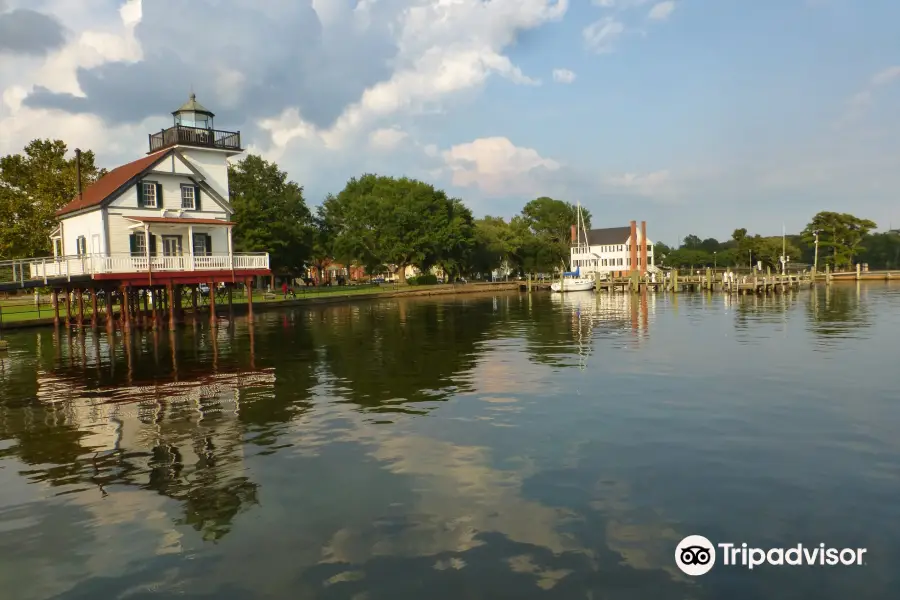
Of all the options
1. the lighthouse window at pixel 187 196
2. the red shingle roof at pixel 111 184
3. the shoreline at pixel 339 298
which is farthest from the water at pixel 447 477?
the shoreline at pixel 339 298

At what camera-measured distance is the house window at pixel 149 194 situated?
44.3 meters

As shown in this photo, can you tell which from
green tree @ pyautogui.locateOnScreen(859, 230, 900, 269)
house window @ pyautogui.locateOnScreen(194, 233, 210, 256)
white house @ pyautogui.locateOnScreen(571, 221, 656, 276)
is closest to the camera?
house window @ pyautogui.locateOnScreen(194, 233, 210, 256)

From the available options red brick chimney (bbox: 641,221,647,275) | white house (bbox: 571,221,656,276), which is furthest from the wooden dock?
white house (bbox: 571,221,656,276)

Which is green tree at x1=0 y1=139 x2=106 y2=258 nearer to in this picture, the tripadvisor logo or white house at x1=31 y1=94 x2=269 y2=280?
white house at x1=31 y1=94 x2=269 y2=280

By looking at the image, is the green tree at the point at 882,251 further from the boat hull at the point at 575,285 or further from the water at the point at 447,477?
the water at the point at 447,477

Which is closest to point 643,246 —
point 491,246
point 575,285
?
point 491,246

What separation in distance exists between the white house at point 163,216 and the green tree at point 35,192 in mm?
10972

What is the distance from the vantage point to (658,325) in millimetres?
40250

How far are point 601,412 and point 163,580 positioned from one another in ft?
37.7

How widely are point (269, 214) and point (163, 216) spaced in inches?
1540

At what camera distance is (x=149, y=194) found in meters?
44.6

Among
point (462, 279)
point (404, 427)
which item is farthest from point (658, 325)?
point (462, 279)

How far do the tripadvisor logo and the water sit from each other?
158 millimetres

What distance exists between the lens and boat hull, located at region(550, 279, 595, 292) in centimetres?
9781
